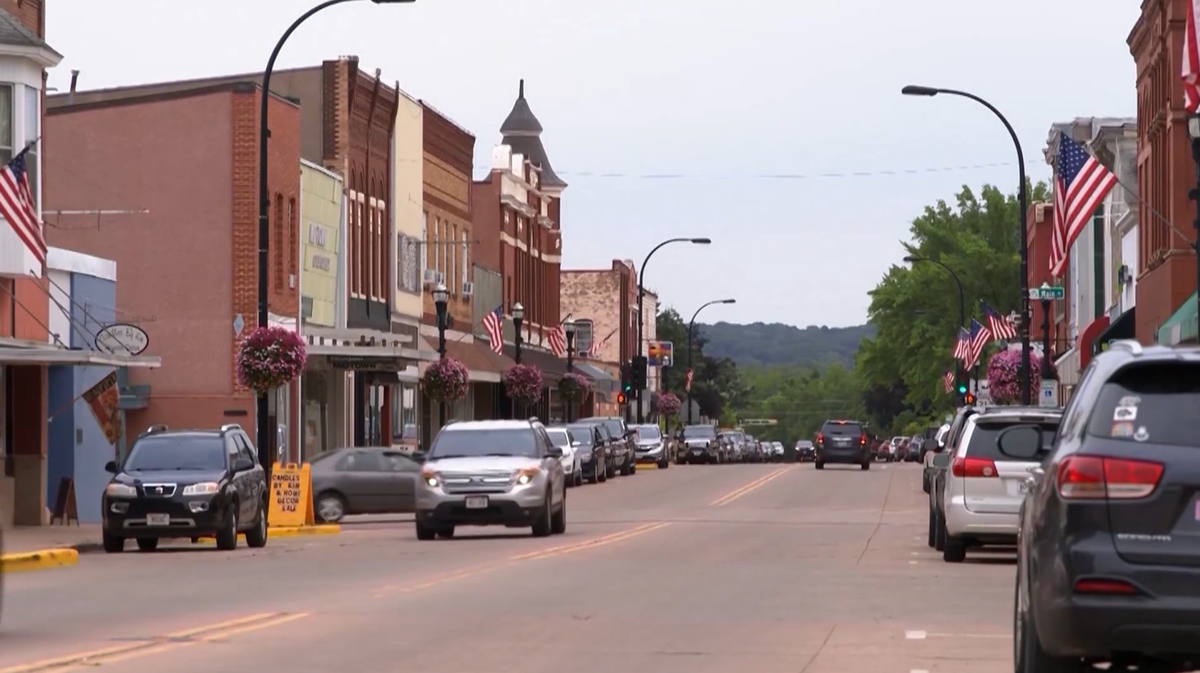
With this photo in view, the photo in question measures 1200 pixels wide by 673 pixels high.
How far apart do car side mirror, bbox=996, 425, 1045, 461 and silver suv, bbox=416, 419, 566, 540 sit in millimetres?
18638

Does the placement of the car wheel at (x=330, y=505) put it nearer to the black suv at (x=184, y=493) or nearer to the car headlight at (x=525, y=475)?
the black suv at (x=184, y=493)

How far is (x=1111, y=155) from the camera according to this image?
6450 centimetres

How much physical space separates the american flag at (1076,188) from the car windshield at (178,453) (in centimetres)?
1601

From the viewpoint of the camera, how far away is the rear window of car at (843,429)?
253 feet

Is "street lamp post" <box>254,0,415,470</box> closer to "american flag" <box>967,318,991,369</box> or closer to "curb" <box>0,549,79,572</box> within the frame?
"curb" <box>0,549,79,572</box>

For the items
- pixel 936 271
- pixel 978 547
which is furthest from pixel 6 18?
pixel 936 271

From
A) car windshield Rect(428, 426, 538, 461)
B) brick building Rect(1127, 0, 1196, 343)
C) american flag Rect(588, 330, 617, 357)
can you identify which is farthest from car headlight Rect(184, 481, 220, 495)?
american flag Rect(588, 330, 617, 357)

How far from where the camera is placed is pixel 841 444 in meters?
76.9

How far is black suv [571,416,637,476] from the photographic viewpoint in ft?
219

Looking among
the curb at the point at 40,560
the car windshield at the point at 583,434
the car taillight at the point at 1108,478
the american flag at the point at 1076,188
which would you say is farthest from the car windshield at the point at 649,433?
the car taillight at the point at 1108,478

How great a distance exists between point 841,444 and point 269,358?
141 feet

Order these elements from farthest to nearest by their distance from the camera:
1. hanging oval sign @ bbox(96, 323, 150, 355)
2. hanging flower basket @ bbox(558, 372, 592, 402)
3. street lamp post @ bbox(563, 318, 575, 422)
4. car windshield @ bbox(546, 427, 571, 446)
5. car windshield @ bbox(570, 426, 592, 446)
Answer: street lamp post @ bbox(563, 318, 575, 422) < hanging flower basket @ bbox(558, 372, 592, 402) < car windshield @ bbox(570, 426, 592, 446) < car windshield @ bbox(546, 427, 571, 446) < hanging oval sign @ bbox(96, 323, 150, 355)

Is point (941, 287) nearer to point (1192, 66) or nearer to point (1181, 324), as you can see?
point (1181, 324)

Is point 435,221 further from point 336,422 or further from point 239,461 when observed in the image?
point 239,461
